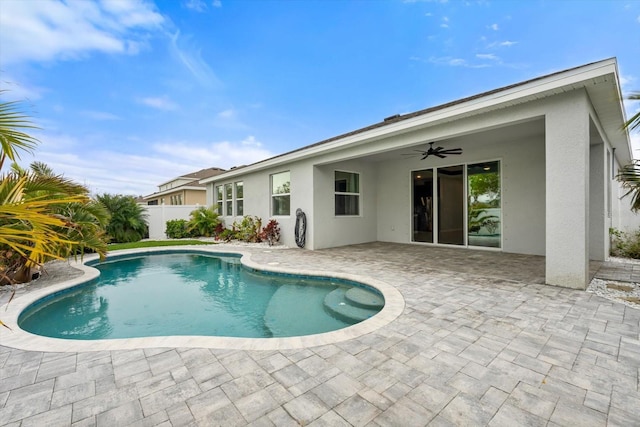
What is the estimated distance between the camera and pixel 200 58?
11.2m

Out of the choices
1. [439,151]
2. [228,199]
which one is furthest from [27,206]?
[228,199]

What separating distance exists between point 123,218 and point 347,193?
31.7 feet

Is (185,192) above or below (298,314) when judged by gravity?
above

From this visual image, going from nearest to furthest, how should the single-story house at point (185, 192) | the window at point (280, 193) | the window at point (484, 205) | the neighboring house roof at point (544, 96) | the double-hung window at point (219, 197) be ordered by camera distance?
1. the neighboring house roof at point (544, 96)
2. the window at point (484, 205)
3. the window at point (280, 193)
4. the double-hung window at point (219, 197)
5. the single-story house at point (185, 192)

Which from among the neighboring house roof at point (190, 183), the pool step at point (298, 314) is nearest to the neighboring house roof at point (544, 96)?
the pool step at point (298, 314)

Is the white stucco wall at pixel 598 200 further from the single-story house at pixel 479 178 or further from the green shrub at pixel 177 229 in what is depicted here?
the green shrub at pixel 177 229

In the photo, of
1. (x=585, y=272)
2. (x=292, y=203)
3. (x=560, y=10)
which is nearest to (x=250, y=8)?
(x=292, y=203)

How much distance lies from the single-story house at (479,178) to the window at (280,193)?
0.05 meters

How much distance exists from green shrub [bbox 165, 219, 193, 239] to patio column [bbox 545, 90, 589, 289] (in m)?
13.7

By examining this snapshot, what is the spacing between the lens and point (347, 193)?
10.5 m

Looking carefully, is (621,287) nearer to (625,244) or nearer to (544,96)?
(544,96)

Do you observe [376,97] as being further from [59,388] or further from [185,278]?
[59,388]

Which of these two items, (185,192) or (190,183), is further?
(190,183)

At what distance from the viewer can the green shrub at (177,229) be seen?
45.2 feet
